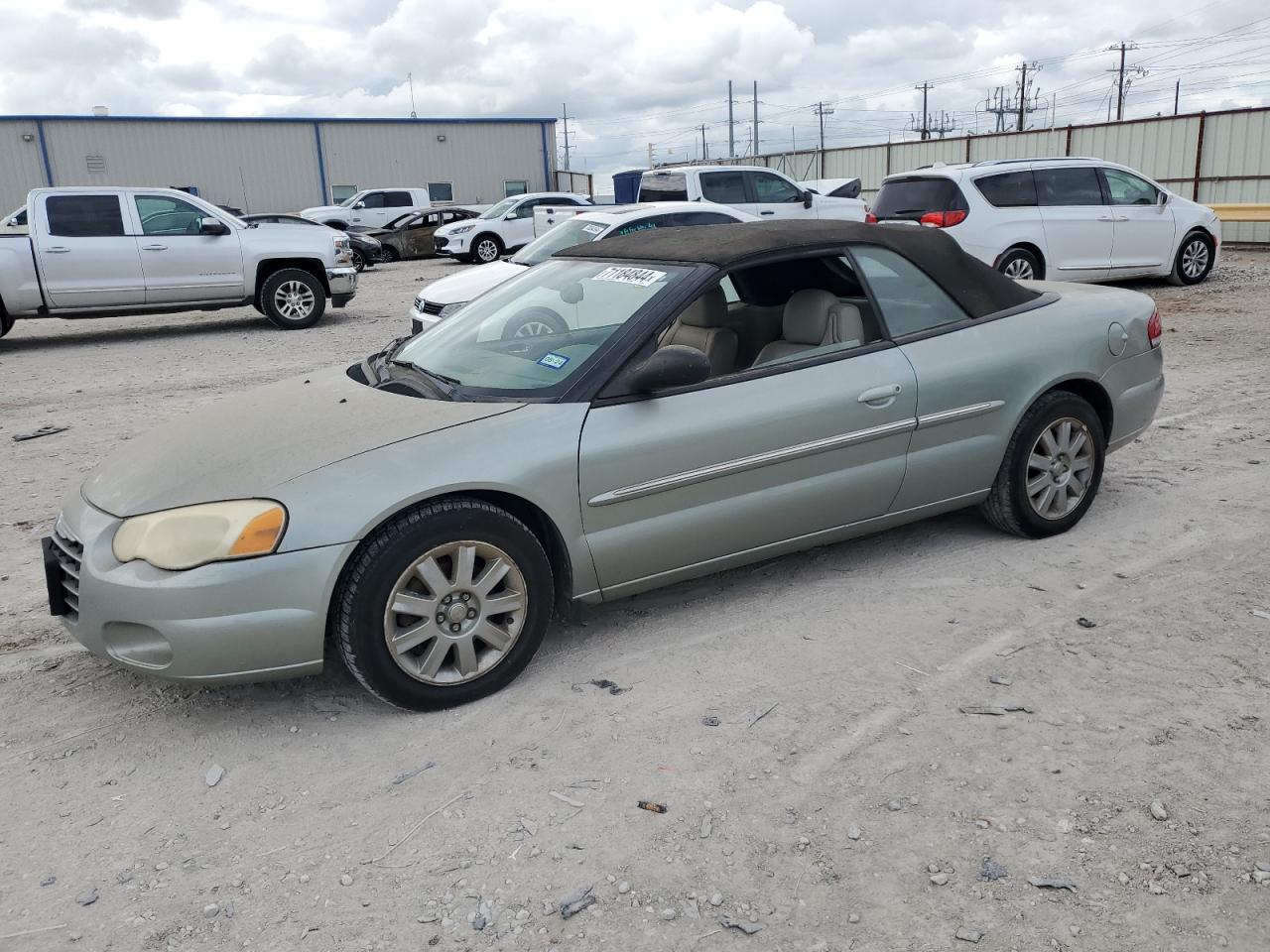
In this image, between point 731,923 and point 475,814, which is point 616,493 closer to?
point 475,814

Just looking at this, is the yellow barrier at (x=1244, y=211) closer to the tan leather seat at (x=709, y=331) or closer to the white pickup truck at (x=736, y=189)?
the white pickup truck at (x=736, y=189)

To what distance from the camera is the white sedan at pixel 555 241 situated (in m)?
9.10

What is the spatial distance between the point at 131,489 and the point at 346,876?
59.1 inches

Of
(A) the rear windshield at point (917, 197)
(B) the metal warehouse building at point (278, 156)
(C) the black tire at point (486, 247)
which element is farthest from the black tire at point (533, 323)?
(B) the metal warehouse building at point (278, 156)

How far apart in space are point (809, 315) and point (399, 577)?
205 centimetres

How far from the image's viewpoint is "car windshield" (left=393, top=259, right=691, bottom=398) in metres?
3.74

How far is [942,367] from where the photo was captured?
420 centimetres

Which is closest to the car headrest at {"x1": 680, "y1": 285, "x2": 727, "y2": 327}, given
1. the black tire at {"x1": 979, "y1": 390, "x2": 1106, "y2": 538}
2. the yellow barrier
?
the black tire at {"x1": 979, "y1": 390, "x2": 1106, "y2": 538}

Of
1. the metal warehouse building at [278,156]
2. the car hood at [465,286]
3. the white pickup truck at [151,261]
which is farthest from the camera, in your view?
the metal warehouse building at [278,156]

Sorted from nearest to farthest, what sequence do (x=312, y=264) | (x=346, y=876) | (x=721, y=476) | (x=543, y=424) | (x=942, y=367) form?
(x=346, y=876)
(x=543, y=424)
(x=721, y=476)
(x=942, y=367)
(x=312, y=264)

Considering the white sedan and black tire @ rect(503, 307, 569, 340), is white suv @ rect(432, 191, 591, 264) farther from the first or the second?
black tire @ rect(503, 307, 569, 340)

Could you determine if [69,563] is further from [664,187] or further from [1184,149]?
[1184,149]

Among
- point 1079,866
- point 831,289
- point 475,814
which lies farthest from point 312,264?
point 1079,866

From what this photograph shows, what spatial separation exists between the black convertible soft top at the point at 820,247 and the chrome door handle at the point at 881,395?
618mm
